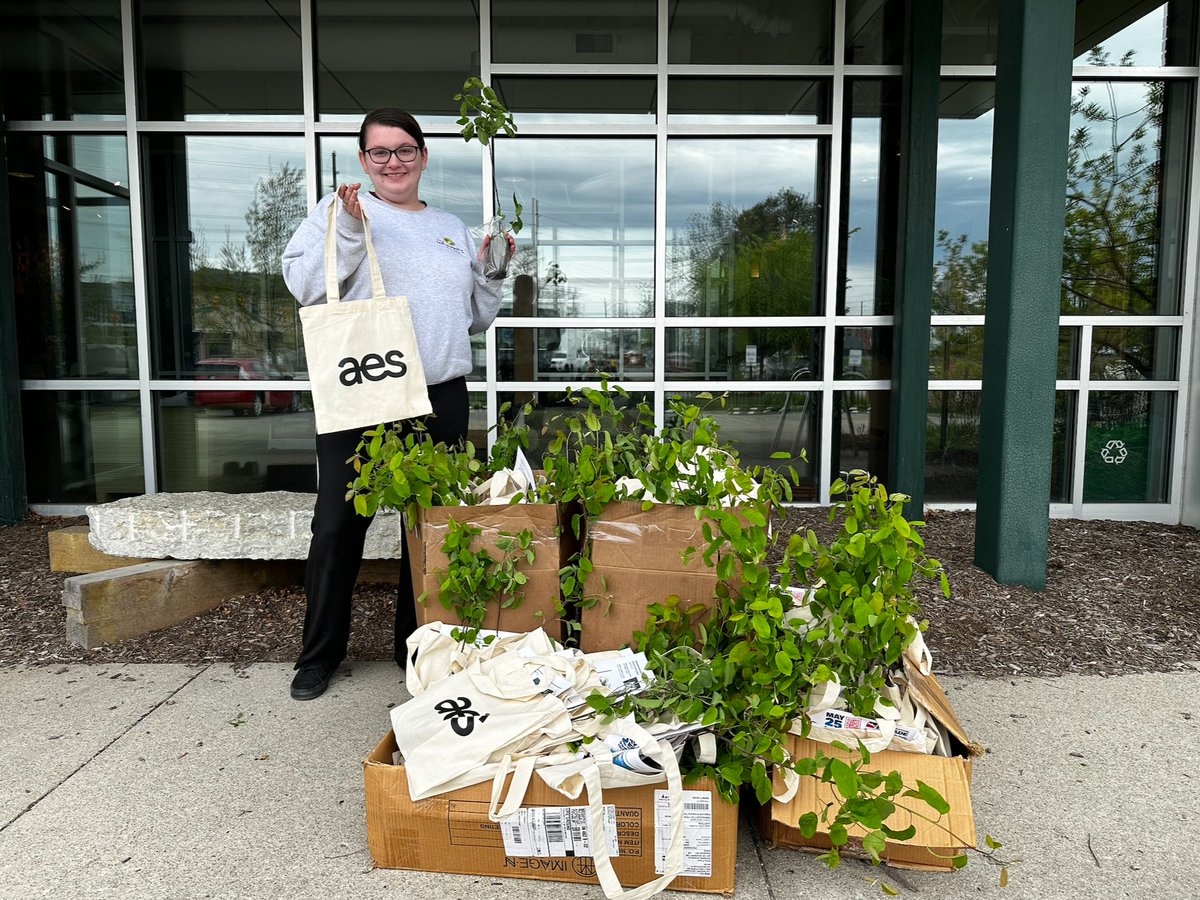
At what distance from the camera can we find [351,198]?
233 cm

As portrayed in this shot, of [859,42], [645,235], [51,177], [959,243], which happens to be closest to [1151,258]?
[959,243]

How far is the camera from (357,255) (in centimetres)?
245

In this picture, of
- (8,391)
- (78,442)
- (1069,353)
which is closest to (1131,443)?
(1069,353)

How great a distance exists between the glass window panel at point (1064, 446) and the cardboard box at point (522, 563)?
494 cm

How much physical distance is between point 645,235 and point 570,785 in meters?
4.84

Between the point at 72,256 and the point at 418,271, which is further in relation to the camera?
the point at 72,256

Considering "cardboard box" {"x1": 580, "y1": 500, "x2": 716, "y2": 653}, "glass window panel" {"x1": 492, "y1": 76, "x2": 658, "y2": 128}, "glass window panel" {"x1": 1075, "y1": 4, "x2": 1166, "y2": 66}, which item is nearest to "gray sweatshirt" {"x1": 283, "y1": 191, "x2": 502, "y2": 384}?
"cardboard box" {"x1": 580, "y1": 500, "x2": 716, "y2": 653}

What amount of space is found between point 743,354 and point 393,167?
3713 mm

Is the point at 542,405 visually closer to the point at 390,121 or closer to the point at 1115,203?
the point at 390,121

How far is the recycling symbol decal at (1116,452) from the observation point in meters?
5.72

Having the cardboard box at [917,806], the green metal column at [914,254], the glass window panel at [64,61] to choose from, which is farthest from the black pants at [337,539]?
the glass window panel at [64,61]

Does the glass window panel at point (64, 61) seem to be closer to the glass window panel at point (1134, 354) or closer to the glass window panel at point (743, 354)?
the glass window panel at point (743, 354)

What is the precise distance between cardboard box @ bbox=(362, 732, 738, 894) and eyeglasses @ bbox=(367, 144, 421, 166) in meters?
1.78

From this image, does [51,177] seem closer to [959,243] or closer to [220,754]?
[220,754]
